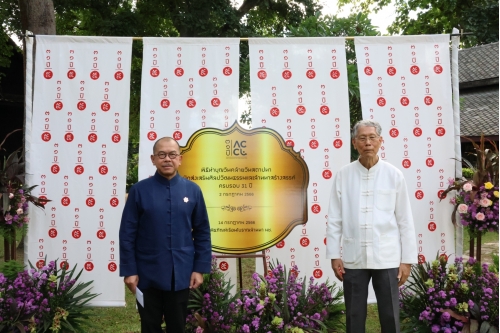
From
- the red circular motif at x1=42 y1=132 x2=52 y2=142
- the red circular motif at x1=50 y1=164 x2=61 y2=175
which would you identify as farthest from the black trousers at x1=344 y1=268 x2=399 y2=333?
the red circular motif at x1=42 y1=132 x2=52 y2=142

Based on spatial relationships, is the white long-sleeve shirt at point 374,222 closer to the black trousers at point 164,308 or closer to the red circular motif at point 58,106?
the black trousers at point 164,308

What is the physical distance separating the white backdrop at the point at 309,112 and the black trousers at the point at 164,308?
5.36 feet

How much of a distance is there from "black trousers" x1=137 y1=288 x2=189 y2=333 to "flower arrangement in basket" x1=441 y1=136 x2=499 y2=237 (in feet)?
8.49

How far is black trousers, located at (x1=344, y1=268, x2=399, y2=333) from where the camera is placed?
3.24 metres

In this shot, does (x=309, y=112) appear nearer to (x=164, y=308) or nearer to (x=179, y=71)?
(x=179, y=71)

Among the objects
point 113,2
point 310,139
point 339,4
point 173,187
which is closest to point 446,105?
point 310,139

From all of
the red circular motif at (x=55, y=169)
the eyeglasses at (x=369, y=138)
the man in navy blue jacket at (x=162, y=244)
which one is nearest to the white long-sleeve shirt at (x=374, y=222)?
the eyeglasses at (x=369, y=138)

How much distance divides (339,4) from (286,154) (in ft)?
52.6

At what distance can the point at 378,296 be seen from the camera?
329cm

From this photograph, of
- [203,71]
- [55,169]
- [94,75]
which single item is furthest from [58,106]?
[203,71]

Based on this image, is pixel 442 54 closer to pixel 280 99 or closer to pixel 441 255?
pixel 280 99

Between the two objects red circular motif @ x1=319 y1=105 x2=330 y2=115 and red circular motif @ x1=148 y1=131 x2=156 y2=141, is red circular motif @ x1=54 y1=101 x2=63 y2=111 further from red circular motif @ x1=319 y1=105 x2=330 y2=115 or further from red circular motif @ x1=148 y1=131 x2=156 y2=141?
red circular motif @ x1=319 y1=105 x2=330 y2=115

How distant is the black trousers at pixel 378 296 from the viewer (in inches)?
127

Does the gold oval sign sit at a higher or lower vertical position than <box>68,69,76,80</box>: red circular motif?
lower
